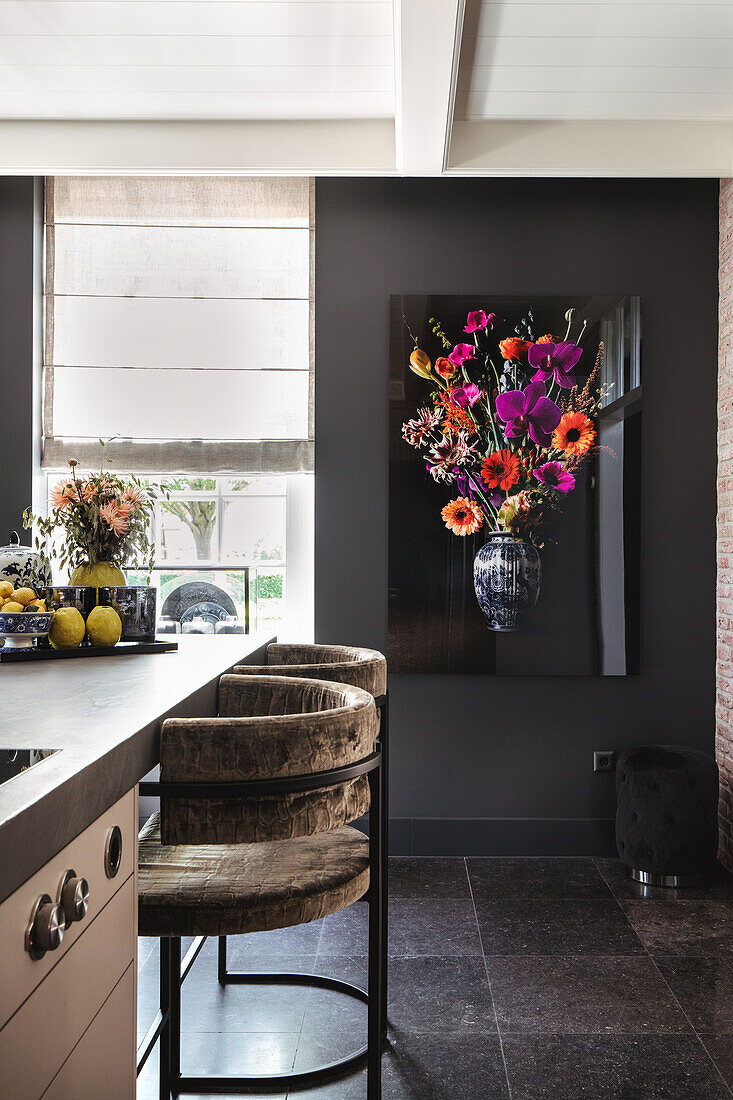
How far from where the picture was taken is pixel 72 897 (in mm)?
941

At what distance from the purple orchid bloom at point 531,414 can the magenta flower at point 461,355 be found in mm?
218

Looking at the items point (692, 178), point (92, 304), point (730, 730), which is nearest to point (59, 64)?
point (92, 304)

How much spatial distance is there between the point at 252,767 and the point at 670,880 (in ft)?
8.12

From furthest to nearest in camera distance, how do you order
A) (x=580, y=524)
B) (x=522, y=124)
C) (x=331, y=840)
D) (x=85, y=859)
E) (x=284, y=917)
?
(x=580, y=524) < (x=522, y=124) < (x=331, y=840) < (x=284, y=917) < (x=85, y=859)

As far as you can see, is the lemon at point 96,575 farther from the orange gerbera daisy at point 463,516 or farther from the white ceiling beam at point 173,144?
the white ceiling beam at point 173,144

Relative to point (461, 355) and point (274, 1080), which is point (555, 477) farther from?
point (274, 1080)

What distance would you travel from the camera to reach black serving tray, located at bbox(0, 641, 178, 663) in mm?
1979

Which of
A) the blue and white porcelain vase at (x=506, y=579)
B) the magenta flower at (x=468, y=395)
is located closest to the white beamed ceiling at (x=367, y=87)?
the magenta flower at (x=468, y=395)

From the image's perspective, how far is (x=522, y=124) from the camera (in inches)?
126

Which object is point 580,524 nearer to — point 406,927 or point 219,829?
point 406,927

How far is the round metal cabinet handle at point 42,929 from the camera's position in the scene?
85 cm

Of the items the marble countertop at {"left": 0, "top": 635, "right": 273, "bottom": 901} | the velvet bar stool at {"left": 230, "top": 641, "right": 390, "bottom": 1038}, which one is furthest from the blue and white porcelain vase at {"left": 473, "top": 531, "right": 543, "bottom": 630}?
the marble countertop at {"left": 0, "top": 635, "right": 273, "bottom": 901}

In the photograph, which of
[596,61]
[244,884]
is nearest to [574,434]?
[596,61]

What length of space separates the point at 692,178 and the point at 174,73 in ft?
6.86
